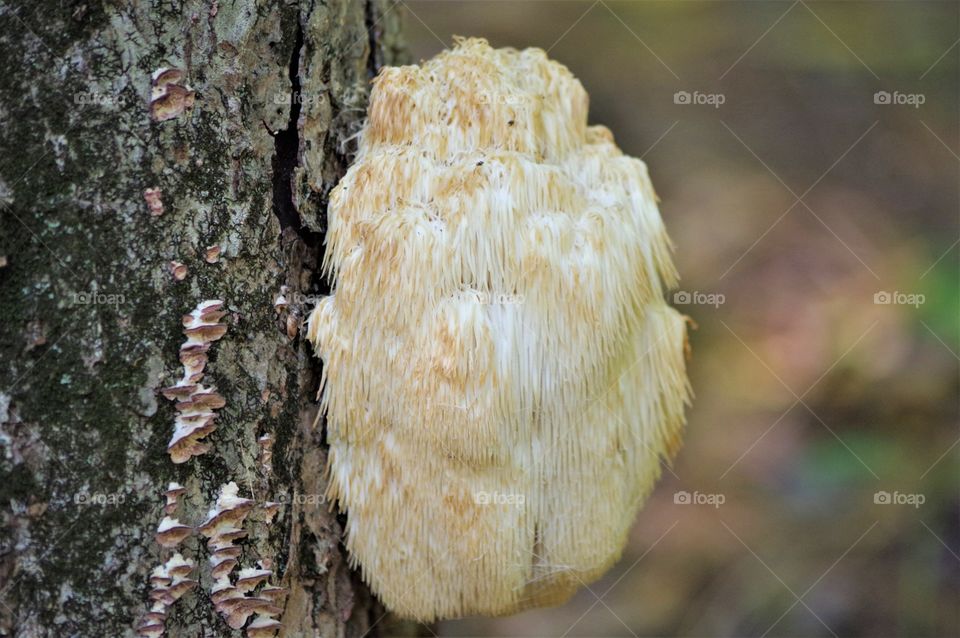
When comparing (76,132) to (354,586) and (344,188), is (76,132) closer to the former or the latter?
(344,188)

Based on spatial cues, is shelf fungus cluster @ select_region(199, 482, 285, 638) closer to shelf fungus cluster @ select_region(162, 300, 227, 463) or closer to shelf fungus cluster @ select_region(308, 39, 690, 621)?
shelf fungus cluster @ select_region(162, 300, 227, 463)

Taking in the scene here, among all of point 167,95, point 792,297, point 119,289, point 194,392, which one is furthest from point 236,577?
point 792,297

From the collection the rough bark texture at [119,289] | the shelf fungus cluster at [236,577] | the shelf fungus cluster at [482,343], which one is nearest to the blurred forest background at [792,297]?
the shelf fungus cluster at [482,343]

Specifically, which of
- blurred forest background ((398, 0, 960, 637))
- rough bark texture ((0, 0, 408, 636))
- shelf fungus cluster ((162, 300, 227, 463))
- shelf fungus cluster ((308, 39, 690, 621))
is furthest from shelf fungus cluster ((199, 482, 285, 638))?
blurred forest background ((398, 0, 960, 637))

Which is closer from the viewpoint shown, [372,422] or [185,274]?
[185,274]

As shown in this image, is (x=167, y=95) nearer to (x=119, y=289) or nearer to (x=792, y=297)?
(x=119, y=289)

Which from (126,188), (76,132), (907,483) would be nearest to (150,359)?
(126,188)
